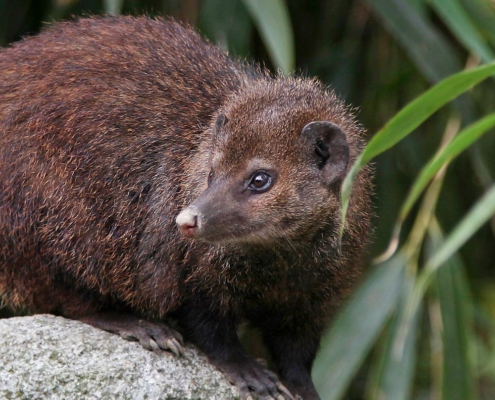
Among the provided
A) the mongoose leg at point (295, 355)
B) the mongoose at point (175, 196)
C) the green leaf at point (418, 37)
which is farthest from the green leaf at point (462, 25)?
the mongoose leg at point (295, 355)

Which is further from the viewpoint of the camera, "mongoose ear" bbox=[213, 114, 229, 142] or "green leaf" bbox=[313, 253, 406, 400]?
"green leaf" bbox=[313, 253, 406, 400]

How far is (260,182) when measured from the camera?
13.0 feet

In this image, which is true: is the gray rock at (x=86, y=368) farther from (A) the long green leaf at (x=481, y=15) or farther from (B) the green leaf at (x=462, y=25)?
(A) the long green leaf at (x=481, y=15)

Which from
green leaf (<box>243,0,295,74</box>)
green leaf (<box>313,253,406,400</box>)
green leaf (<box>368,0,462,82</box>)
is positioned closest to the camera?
green leaf (<box>243,0,295,74</box>)

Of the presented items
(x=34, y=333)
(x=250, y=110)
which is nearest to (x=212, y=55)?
(x=250, y=110)

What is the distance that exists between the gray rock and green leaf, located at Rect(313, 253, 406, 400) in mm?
1331

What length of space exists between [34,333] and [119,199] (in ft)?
2.61

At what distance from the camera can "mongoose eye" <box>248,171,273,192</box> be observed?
3.96 meters

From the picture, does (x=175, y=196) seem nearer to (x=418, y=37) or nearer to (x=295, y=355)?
(x=295, y=355)

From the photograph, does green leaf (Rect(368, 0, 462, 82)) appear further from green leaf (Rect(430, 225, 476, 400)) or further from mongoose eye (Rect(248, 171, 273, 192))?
mongoose eye (Rect(248, 171, 273, 192))

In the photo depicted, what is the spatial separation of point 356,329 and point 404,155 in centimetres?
191

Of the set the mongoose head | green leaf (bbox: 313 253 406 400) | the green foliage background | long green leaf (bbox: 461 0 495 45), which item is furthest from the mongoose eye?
long green leaf (bbox: 461 0 495 45)

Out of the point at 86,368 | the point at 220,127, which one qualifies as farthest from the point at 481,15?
the point at 86,368

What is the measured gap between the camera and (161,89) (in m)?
4.52
